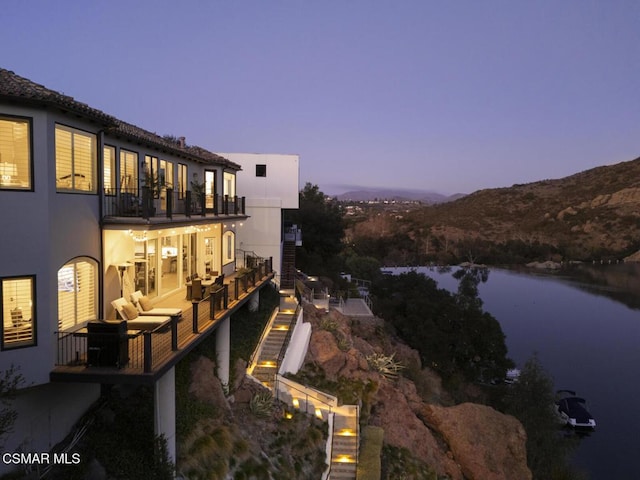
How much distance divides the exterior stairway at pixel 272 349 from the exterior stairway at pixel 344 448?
9.25ft

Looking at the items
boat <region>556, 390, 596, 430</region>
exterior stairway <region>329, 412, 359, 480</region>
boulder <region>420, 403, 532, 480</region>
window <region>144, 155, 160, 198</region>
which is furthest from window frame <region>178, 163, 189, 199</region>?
boat <region>556, 390, 596, 430</region>

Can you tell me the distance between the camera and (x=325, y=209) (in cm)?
4600

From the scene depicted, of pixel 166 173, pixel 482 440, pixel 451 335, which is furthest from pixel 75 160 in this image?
pixel 451 335

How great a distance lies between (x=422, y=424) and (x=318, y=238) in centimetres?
2429

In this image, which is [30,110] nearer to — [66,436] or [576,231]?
[66,436]

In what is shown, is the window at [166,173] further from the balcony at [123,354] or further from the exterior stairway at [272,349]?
the exterior stairway at [272,349]

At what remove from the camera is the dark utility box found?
29.1ft

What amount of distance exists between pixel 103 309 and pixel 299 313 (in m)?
12.3

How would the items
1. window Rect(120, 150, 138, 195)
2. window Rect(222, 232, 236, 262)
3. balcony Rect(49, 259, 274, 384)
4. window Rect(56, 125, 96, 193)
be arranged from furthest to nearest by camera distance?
window Rect(222, 232, 236, 262)
window Rect(120, 150, 138, 195)
window Rect(56, 125, 96, 193)
balcony Rect(49, 259, 274, 384)

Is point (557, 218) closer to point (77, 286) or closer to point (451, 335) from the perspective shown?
point (451, 335)

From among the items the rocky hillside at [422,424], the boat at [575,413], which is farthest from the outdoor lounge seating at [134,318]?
the boat at [575,413]

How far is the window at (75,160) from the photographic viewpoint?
9.59 meters

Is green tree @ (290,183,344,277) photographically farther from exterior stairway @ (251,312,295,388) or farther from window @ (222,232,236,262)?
exterior stairway @ (251,312,295,388)

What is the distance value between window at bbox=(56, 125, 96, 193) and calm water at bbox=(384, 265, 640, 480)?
30580 millimetres
